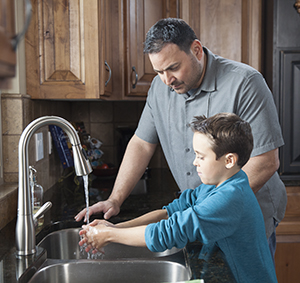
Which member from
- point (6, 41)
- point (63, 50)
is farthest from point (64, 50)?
point (6, 41)

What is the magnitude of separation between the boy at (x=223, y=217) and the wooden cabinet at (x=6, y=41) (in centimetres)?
65

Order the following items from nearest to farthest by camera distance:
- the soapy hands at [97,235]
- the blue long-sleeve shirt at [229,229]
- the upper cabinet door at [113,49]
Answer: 1. the blue long-sleeve shirt at [229,229]
2. the soapy hands at [97,235]
3. the upper cabinet door at [113,49]

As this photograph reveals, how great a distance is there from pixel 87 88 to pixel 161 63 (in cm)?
50

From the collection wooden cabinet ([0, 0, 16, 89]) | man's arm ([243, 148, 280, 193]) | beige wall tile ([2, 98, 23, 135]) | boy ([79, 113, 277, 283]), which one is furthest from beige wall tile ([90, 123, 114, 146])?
wooden cabinet ([0, 0, 16, 89])

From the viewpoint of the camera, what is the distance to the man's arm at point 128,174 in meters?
1.32

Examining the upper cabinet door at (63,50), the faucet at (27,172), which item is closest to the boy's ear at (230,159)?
the faucet at (27,172)

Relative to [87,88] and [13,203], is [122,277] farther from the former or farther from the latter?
[87,88]

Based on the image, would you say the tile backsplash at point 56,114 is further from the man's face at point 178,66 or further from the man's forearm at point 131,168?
the man's face at point 178,66

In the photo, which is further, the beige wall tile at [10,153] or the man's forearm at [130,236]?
the beige wall tile at [10,153]

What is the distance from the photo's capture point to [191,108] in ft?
4.56

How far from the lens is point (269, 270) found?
0.97 metres


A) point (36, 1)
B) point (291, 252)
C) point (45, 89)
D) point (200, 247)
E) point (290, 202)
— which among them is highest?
point (36, 1)

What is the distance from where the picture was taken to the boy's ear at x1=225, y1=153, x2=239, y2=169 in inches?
36.6

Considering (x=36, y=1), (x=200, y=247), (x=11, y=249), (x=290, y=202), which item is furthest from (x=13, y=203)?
(x=290, y=202)
